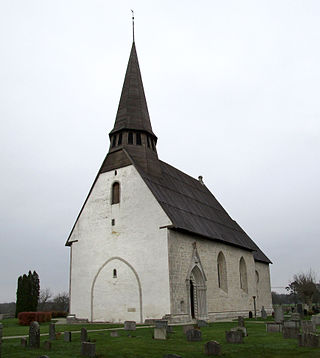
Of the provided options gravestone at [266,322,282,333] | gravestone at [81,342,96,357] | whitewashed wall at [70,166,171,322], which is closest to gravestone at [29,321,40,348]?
gravestone at [81,342,96,357]

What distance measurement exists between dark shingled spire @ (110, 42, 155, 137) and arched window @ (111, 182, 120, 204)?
4.36m

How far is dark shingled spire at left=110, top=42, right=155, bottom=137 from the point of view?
87.6ft

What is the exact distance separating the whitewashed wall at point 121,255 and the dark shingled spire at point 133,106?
4.11 m

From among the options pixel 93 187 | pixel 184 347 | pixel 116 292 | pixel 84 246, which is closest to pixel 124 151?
pixel 93 187

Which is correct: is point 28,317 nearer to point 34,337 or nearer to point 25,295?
point 25,295

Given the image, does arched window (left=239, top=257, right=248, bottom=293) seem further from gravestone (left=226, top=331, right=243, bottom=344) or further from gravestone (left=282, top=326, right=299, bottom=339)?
gravestone (left=226, top=331, right=243, bottom=344)

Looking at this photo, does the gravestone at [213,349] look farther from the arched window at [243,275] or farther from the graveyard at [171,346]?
the arched window at [243,275]

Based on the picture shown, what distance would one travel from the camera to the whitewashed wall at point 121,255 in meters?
20.6

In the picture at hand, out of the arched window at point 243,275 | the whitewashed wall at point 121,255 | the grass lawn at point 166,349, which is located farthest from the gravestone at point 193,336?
the arched window at point 243,275

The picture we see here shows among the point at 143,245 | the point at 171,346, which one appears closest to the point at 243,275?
the point at 143,245

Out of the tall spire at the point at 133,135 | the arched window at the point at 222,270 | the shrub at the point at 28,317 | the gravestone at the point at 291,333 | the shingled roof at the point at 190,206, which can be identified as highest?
the tall spire at the point at 133,135

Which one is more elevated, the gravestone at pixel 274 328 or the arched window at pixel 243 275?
the arched window at pixel 243 275

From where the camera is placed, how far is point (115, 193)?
2412 centimetres

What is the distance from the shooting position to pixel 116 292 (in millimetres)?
21812
